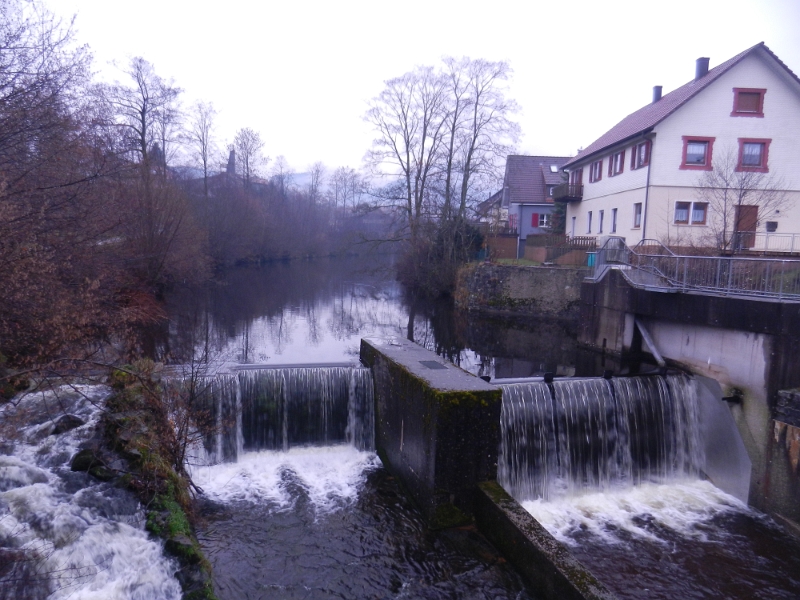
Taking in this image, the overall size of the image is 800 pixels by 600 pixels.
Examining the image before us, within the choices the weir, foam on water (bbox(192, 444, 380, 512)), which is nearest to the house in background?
the weir

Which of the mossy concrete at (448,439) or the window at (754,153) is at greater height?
the window at (754,153)

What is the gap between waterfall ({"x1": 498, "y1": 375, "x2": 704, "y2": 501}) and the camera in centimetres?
945

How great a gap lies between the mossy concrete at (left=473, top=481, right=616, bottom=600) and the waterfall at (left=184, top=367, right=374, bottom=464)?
3.62 meters

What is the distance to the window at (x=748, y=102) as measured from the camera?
80.6 feet

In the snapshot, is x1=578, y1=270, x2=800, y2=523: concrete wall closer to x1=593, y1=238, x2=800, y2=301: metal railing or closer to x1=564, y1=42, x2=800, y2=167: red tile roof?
x1=593, y1=238, x2=800, y2=301: metal railing

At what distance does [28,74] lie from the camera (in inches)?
412

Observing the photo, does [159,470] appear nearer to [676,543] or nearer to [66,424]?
[66,424]

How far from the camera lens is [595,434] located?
400 inches

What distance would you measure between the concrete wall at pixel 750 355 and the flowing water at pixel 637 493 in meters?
0.55

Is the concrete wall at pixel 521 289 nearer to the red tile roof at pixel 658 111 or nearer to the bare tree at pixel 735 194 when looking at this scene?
the bare tree at pixel 735 194

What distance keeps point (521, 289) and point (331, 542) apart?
21.6m

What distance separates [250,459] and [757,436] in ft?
28.5

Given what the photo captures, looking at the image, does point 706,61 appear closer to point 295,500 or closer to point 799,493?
point 799,493

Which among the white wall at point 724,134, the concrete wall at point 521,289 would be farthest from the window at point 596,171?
the concrete wall at point 521,289
